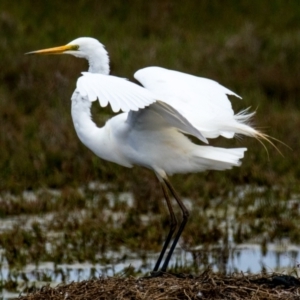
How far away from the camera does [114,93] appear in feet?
17.1

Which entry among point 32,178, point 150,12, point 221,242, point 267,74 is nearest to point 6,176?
point 32,178

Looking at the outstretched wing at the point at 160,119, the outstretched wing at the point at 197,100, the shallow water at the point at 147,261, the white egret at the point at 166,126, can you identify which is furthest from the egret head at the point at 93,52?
the shallow water at the point at 147,261

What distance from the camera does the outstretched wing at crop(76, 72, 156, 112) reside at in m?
5.07

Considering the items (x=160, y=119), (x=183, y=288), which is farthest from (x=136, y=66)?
(x=183, y=288)

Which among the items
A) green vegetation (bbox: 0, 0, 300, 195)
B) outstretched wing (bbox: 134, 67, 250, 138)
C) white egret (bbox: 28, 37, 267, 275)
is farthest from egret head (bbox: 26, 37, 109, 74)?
green vegetation (bbox: 0, 0, 300, 195)

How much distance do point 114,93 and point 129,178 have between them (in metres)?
3.73

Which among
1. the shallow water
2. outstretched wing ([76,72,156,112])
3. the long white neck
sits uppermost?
the long white neck

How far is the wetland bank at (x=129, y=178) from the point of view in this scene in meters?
7.07

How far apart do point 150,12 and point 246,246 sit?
8.79 metres

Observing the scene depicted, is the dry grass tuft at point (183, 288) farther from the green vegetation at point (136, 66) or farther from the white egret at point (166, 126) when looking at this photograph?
the green vegetation at point (136, 66)

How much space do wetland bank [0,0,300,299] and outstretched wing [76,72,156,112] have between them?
1.62 m

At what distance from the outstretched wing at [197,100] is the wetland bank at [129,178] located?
127cm

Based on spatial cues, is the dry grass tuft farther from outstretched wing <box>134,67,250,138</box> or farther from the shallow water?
the shallow water

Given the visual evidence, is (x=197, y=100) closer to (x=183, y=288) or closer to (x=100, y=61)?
(x=100, y=61)
